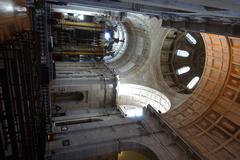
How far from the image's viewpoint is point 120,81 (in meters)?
17.5

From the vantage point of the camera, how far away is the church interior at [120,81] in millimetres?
5383

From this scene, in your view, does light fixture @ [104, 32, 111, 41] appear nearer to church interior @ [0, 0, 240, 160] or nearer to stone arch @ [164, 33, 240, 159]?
church interior @ [0, 0, 240, 160]

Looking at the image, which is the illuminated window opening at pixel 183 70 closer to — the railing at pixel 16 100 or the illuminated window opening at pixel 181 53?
the illuminated window opening at pixel 181 53

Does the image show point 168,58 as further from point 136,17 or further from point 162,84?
point 136,17

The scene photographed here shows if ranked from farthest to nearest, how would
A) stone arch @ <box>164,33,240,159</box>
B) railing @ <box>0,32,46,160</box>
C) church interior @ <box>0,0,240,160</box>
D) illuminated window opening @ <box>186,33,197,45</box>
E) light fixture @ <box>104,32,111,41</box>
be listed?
light fixture @ <box>104,32,111,41</box>
illuminated window opening @ <box>186,33,197,45</box>
stone arch @ <box>164,33,240,159</box>
church interior @ <box>0,0,240,160</box>
railing @ <box>0,32,46,160</box>

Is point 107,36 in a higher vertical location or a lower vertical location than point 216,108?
higher

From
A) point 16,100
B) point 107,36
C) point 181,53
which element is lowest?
point 181,53

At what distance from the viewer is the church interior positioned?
5383 mm

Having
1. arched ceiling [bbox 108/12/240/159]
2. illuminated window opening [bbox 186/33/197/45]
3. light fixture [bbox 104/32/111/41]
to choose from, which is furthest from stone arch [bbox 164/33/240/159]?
light fixture [bbox 104/32/111/41]

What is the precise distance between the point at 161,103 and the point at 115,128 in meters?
7.14

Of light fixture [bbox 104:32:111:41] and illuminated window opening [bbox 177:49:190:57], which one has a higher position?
light fixture [bbox 104:32:111:41]

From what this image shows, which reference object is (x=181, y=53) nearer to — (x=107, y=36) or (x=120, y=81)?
(x=120, y=81)

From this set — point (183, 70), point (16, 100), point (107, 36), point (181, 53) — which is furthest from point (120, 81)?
point (16, 100)

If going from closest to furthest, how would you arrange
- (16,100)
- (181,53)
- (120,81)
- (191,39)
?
1. (16,100)
2. (120,81)
3. (191,39)
4. (181,53)
